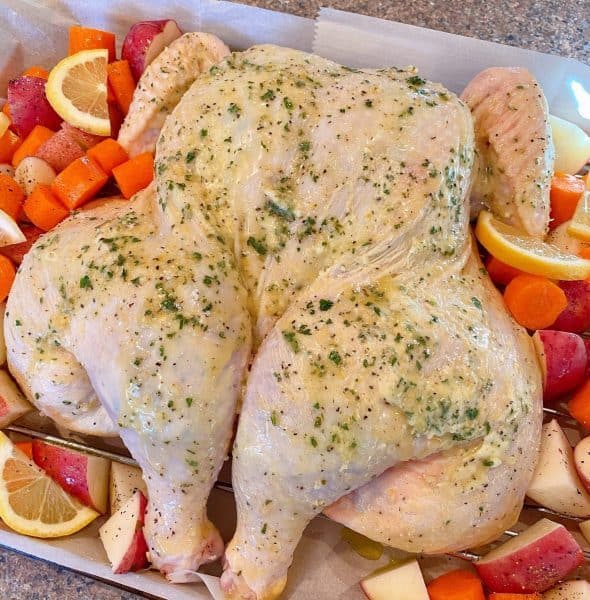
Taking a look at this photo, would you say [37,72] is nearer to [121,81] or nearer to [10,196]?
[121,81]

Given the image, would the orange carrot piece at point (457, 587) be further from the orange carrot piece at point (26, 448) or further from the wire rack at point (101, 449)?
the orange carrot piece at point (26, 448)

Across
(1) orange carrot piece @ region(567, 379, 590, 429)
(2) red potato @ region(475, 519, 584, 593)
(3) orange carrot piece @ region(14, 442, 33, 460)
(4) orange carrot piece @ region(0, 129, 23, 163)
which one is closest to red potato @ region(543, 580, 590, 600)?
(2) red potato @ region(475, 519, 584, 593)

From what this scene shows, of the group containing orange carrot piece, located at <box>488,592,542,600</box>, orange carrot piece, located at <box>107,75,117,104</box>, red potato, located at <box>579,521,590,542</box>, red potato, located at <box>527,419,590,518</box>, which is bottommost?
orange carrot piece, located at <box>488,592,542,600</box>

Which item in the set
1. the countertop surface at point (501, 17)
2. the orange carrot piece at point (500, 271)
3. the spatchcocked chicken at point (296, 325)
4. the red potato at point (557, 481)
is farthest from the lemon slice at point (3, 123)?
the red potato at point (557, 481)

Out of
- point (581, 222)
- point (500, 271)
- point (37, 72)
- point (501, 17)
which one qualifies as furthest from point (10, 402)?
point (501, 17)

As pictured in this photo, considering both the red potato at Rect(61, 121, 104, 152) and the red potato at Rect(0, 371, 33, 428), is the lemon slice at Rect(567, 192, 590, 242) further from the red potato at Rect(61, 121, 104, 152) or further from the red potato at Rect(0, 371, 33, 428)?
the red potato at Rect(0, 371, 33, 428)

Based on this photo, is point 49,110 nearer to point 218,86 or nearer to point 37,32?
point 37,32

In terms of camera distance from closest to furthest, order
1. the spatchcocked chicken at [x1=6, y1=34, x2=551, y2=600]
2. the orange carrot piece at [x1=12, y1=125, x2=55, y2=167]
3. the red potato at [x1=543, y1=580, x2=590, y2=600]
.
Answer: the spatchcocked chicken at [x1=6, y1=34, x2=551, y2=600]
the red potato at [x1=543, y1=580, x2=590, y2=600]
the orange carrot piece at [x1=12, y1=125, x2=55, y2=167]
